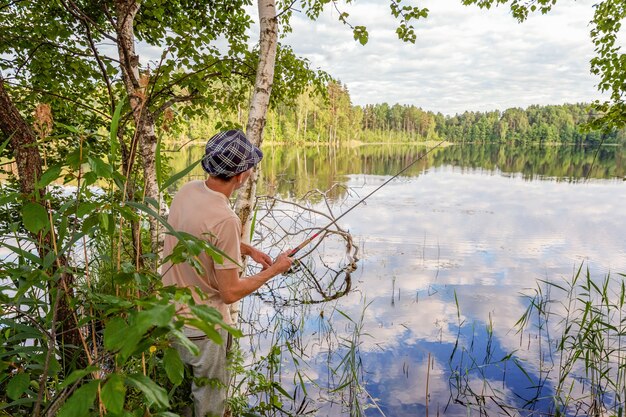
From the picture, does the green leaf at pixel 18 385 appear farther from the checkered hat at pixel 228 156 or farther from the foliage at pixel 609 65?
the foliage at pixel 609 65

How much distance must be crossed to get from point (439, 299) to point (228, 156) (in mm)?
6572

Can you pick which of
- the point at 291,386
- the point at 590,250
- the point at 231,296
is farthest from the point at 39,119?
the point at 590,250

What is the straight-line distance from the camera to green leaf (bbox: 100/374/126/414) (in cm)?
83

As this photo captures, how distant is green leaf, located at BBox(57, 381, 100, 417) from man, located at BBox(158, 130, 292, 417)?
1168 millimetres

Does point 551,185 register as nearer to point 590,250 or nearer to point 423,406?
point 590,250

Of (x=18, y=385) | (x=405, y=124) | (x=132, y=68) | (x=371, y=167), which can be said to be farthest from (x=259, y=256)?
(x=405, y=124)

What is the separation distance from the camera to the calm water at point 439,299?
5.04 meters

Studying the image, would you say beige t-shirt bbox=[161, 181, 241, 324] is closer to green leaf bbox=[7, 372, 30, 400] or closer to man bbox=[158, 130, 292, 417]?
man bbox=[158, 130, 292, 417]

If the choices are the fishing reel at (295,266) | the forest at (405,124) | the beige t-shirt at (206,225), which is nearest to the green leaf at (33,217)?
the beige t-shirt at (206,225)

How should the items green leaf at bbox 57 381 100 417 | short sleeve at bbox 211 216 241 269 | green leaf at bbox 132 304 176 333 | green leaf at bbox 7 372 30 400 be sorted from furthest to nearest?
short sleeve at bbox 211 216 241 269
green leaf at bbox 7 372 30 400
green leaf at bbox 57 381 100 417
green leaf at bbox 132 304 176 333

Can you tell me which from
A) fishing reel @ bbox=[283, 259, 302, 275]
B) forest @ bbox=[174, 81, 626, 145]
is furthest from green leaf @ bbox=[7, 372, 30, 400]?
forest @ bbox=[174, 81, 626, 145]

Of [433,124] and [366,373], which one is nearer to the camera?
[366,373]

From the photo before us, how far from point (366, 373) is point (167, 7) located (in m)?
5.78

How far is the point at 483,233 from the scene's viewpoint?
12914 millimetres
